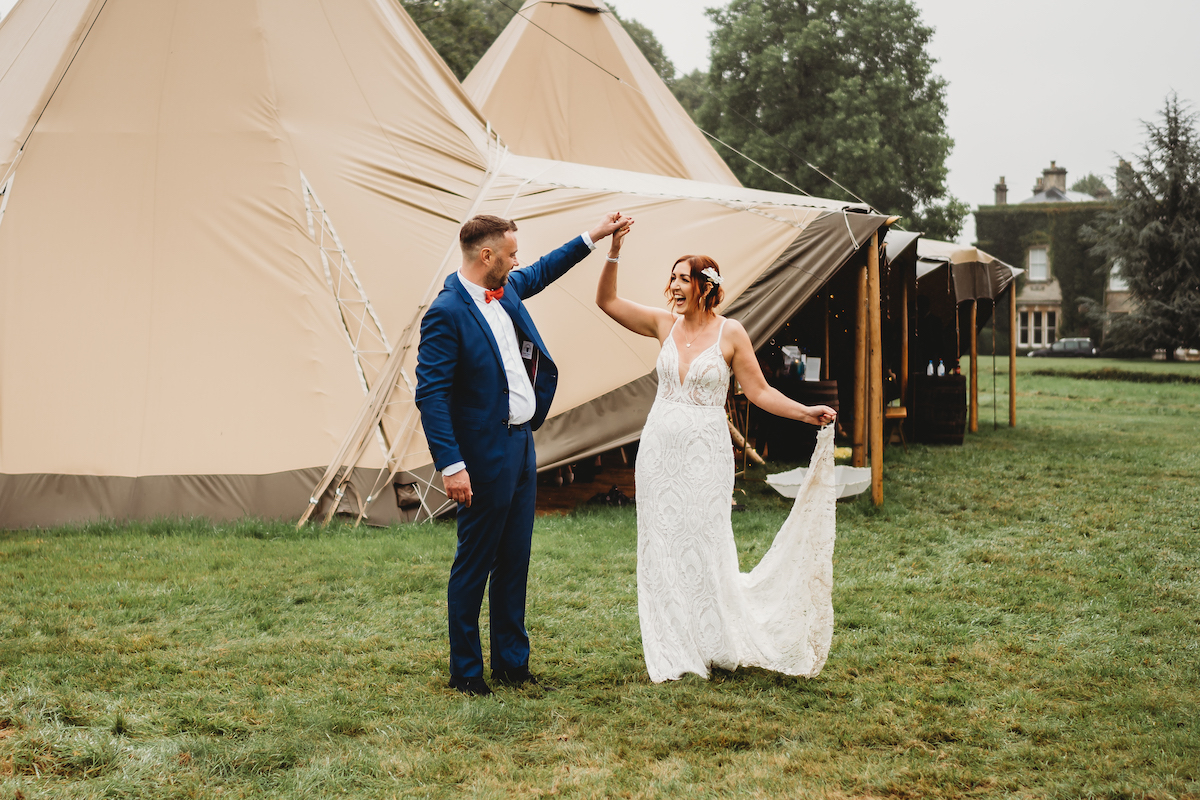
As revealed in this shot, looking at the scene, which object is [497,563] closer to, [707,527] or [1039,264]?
[707,527]

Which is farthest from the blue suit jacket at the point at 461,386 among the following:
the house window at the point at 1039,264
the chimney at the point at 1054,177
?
the chimney at the point at 1054,177

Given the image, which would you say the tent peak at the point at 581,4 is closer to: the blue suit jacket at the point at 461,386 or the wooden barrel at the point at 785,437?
the wooden barrel at the point at 785,437

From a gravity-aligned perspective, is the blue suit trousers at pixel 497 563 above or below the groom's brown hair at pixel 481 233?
below

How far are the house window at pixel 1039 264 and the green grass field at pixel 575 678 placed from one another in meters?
35.6

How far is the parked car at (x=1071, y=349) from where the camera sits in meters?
36.8

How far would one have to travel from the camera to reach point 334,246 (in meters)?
7.14

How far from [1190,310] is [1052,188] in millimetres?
15926

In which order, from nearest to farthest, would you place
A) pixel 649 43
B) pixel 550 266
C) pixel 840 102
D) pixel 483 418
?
pixel 483 418, pixel 550 266, pixel 840 102, pixel 649 43

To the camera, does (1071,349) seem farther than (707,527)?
Yes

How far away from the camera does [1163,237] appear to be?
2827cm

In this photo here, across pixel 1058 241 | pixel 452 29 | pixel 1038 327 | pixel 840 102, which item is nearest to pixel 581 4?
pixel 452 29

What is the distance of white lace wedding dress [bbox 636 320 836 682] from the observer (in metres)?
3.87

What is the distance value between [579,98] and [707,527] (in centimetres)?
915

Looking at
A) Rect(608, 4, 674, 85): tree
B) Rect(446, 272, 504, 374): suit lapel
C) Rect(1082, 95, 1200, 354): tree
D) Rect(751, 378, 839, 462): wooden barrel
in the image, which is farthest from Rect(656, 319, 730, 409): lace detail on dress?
Rect(608, 4, 674, 85): tree
